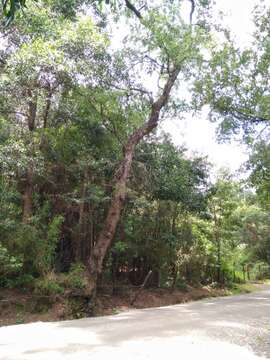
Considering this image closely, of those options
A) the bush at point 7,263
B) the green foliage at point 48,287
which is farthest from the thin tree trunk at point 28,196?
the green foliage at point 48,287

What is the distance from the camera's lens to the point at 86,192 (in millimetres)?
14766

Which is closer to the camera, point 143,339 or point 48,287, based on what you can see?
point 143,339

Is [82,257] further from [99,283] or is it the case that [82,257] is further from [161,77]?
[161,77]

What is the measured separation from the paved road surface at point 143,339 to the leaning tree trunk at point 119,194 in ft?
10.1

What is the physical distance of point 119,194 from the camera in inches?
581

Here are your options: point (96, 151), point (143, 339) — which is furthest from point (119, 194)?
point (143, 339)

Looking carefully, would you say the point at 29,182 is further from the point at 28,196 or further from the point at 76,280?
the point at 76,280

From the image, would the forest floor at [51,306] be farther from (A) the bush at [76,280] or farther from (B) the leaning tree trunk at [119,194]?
(B) the leaning tree trunk at [119,194]

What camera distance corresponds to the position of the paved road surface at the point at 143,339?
6.79 meters

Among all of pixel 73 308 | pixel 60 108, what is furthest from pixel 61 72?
pixel 73 308

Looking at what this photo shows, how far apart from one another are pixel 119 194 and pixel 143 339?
7245 mm

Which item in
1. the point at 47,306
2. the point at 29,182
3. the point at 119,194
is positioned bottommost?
the point at 47,306

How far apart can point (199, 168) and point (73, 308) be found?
361 inches

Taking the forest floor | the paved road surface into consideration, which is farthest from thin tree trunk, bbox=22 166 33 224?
the paved road surface
